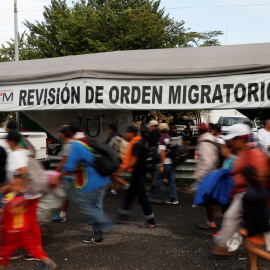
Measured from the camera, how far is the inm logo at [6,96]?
31.7ft

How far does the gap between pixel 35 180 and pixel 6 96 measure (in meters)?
6.47

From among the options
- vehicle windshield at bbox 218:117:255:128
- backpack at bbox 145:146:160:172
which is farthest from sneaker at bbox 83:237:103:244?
vehicle windshield at bbox 218:117:255:128

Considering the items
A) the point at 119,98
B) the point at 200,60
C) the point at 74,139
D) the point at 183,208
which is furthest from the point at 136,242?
the point at 200,60

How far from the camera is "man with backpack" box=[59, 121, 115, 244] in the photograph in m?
4.70

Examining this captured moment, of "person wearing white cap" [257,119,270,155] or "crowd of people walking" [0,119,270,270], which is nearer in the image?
"crowd of people walking" [0,119,270,270]

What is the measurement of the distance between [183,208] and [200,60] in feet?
12.0

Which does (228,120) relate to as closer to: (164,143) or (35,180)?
(164,143)

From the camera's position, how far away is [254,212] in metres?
3.65

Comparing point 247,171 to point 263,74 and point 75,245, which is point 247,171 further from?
point 263,74

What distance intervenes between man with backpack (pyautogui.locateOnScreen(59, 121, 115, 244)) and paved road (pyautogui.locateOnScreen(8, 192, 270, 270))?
1.58 ft

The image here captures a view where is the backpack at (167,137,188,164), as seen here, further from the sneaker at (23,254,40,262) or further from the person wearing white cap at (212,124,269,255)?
the sneaker at (23,254,40,262)

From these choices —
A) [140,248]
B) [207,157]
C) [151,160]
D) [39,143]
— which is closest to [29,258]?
[140,248]

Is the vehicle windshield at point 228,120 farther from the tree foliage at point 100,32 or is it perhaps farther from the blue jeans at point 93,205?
the blue jeans at point 93,205

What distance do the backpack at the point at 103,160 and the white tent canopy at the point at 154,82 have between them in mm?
3622
